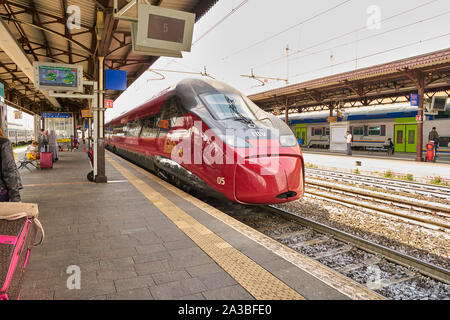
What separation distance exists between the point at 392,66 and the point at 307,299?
14014 mm

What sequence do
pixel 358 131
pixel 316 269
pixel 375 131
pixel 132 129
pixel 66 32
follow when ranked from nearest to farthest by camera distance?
1. pixel 316 269
2. pixel 66 32
3. pixel 132 129
4. pixel 375 131
5. pixel 358 131

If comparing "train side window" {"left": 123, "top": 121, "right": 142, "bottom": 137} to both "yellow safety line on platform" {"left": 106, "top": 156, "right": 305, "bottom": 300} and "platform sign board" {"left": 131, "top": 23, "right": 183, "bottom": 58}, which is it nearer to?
"platform sign board" {"left": 131, "top": 23, "right": 183, "bottom": 58}

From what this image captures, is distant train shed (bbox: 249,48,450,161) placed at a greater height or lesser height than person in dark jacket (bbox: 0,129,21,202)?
greater

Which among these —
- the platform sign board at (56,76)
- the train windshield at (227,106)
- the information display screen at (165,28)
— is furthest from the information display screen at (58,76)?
the train windshield at (227,106)

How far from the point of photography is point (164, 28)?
16.5 ft

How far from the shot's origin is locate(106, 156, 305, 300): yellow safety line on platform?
89.9 inches

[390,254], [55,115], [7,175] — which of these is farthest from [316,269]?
[55,115]

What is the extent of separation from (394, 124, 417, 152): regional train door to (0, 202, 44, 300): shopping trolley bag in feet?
70.0

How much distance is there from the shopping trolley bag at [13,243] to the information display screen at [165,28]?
3.85m

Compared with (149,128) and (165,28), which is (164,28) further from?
(149,128)

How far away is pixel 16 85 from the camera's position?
644 inches

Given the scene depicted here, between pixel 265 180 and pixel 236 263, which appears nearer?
pixel 236 263

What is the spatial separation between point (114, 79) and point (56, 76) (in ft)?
4.67

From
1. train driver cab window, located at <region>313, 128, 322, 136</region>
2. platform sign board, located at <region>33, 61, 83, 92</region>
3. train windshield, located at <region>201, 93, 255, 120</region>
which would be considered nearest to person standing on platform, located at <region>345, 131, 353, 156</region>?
train driver cab window, located at <region>313, 128, 322, 136</region>
